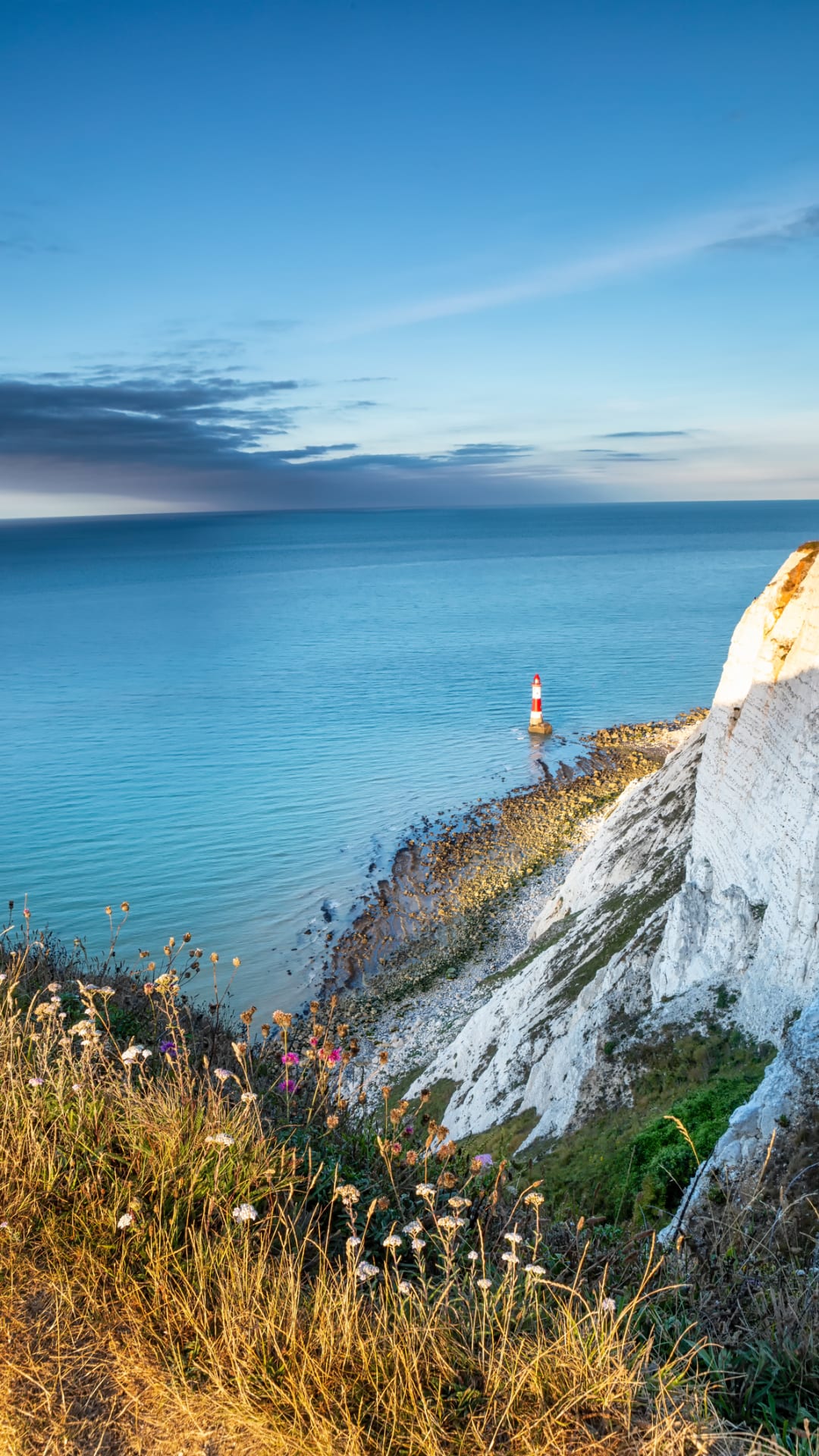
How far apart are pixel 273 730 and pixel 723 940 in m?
45.7

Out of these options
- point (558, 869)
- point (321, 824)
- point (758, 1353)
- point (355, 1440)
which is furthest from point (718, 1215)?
point (321, 824)

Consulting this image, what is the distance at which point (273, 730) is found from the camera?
54844 mm

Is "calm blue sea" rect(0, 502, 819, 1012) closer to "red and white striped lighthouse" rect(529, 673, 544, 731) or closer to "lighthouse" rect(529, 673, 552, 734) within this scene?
"lighthouse" rect(529, 673, 552, 734)

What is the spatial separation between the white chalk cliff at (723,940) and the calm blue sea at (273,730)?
40.3 ft

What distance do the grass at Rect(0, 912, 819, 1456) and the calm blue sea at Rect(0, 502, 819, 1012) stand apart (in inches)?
827

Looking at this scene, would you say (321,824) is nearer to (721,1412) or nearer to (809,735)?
(809,735)

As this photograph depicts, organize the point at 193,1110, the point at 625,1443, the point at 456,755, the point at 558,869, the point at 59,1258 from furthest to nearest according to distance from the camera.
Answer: the point at 456,755 < the point at 558,869 < the point at 193,1110 < the point at 59,1258 < the point at 625,1443

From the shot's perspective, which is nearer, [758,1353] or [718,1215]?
[758,1353]

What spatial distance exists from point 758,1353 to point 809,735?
312 inches

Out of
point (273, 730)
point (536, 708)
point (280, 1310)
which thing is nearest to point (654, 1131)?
point (280, 1310)

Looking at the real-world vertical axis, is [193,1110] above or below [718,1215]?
above

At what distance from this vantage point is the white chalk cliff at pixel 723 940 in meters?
9.53

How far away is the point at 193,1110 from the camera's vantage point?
203 inches

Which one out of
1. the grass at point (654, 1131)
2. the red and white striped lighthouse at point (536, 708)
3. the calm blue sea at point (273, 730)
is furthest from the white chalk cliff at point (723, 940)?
the red and white striped lighthouse at point (536, 708)
